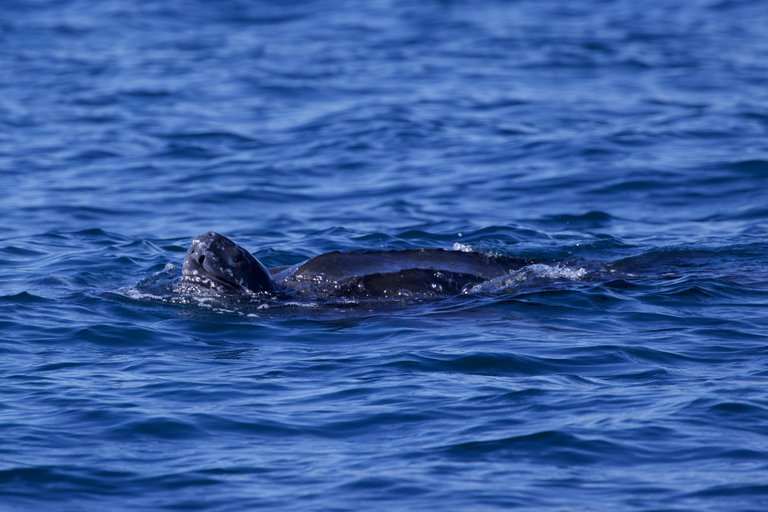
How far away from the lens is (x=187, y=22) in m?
26.5

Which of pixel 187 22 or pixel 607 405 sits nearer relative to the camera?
pixel 607 405

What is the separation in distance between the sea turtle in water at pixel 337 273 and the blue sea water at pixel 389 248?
0.19 meters

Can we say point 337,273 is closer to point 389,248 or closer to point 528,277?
point 528,277

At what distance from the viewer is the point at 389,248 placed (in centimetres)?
1098

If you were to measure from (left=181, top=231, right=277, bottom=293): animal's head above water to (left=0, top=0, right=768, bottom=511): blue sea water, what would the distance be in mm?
201

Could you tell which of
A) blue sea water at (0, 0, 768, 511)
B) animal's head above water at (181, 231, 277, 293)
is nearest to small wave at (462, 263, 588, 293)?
blue sea water at (0, 0, 768, 511)

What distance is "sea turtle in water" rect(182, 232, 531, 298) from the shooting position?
27.8 feet

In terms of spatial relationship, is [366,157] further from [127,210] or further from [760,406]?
[760,406]

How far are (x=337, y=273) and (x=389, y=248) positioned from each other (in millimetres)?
2383

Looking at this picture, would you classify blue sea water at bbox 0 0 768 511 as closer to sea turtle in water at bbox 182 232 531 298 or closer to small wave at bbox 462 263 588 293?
small wave at bbox 462 263 588 293

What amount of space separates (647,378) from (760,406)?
0.85 metres

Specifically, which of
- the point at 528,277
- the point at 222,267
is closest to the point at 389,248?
the point at 528,277

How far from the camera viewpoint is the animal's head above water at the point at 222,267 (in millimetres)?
8445

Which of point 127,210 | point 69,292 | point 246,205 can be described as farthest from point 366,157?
point 69,292
